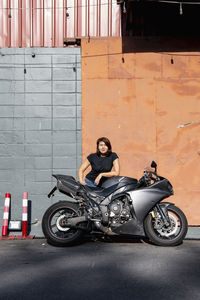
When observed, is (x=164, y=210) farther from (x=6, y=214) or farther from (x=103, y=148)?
(x=6, y=214)

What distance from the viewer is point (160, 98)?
8.82 meters

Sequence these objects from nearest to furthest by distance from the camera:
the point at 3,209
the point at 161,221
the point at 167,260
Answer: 1. the point at 167,260
2. the point at 161,221
3. the point at 3,209

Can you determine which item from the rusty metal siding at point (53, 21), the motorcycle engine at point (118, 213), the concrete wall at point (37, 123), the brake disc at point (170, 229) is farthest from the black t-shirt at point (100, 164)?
the rusty metal siding at point (53, 21)

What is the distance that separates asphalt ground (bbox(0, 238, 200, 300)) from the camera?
4.32 m

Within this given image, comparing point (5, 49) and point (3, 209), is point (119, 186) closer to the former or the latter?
point (3, 209)

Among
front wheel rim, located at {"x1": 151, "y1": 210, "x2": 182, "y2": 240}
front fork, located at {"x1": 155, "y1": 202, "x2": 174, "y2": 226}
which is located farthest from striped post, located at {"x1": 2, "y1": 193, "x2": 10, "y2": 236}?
front fork, located at {"x1": 155, "y1": 202, "x2": 174, "y2": 226}

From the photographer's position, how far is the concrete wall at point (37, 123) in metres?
8.79

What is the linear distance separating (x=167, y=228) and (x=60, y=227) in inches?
70.8

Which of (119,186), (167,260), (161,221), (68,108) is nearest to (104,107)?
(68,108)

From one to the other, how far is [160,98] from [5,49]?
11.8ft

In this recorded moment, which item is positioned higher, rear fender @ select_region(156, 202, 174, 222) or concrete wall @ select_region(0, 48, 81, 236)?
concrete wall @ select_region(0, 48, 81, 236)

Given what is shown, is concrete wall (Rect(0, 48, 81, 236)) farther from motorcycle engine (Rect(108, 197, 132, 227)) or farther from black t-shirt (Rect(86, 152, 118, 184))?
motorcycle engine (Rect(108, 197, 132, 227))

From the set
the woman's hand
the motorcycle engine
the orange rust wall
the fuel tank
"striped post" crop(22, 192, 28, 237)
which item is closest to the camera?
the motorcycle engine

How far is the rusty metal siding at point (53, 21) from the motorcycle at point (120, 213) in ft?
12.2
